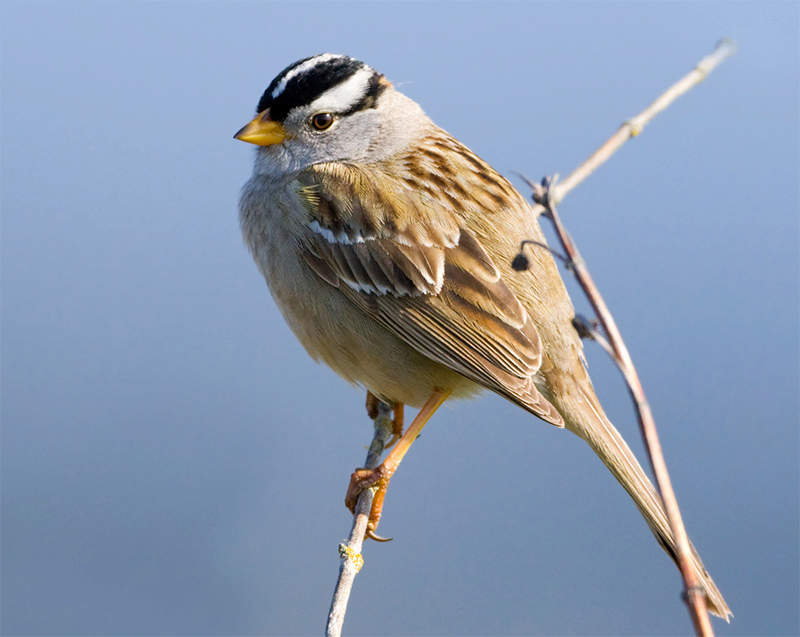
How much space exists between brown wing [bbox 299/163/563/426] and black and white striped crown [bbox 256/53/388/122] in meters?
0.30

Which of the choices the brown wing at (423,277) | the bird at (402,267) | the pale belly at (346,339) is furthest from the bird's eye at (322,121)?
the pale belly at (346,339)

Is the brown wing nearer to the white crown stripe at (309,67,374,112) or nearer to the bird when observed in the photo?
the bird

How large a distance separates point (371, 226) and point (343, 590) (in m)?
1.06

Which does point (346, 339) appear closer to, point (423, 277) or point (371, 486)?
point (423, 277)

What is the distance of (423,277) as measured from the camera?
2691mm

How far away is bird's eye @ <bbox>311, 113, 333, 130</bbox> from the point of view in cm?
303

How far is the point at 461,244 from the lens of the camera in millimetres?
2715

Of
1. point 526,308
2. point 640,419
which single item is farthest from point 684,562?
point 526,308

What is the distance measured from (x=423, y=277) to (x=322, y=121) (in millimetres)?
715

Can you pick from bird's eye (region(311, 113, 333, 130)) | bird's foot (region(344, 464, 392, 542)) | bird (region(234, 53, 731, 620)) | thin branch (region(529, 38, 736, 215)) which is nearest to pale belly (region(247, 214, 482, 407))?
bird (region(234, 53, 731, 620))

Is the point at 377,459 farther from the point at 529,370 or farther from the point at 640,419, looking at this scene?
the point at 640,419

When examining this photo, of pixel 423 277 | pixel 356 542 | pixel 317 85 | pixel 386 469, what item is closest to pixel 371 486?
pixel 386 469

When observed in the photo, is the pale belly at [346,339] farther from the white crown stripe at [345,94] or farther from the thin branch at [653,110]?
the thin branch at [653,110]

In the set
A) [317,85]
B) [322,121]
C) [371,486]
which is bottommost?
[371,486]
